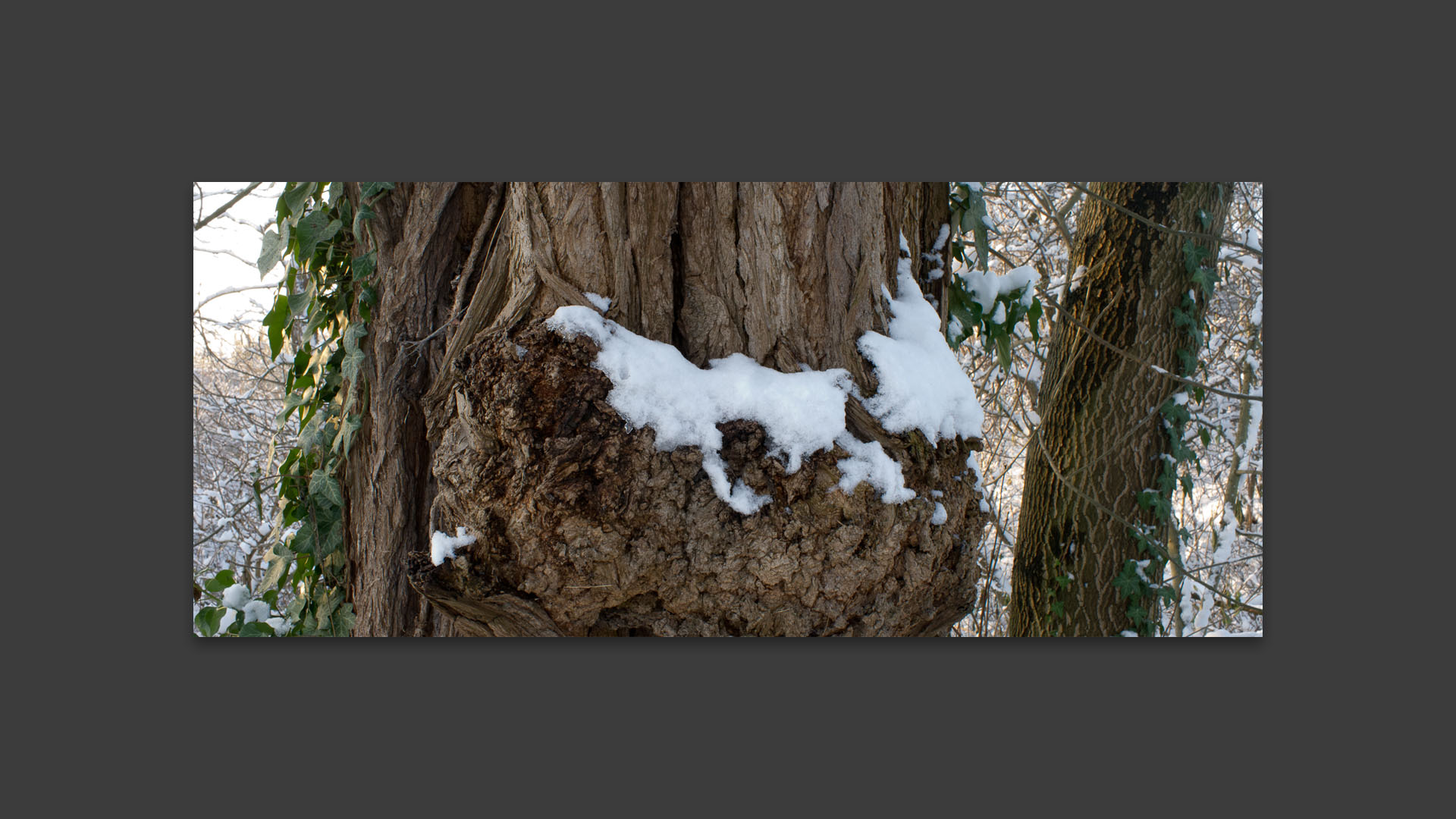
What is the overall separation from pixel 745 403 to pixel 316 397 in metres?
0.88

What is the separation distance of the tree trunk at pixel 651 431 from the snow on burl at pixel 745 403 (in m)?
0.02

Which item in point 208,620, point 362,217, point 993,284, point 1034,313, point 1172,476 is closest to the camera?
point 362,217

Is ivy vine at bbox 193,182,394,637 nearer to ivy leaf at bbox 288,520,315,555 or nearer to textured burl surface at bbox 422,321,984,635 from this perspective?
ivy leaf at bbox 288,520,315,555

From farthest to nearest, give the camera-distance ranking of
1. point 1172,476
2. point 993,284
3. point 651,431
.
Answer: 1. point 1172,476
2. point 993,284
3. point 651,431

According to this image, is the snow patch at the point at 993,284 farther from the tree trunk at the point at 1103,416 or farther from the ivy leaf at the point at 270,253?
the ivy leaf at the point at 270,253

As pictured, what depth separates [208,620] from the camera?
1.62 meters

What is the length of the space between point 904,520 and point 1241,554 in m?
1.03

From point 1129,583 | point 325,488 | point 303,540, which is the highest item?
point 325,488

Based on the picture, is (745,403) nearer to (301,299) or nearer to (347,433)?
(347,433)

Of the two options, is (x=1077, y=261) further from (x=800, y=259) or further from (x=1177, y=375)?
(x=800, y=259)

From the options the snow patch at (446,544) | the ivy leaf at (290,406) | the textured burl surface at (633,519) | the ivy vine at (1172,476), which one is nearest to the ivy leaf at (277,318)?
the ivy leaf at (290,406)

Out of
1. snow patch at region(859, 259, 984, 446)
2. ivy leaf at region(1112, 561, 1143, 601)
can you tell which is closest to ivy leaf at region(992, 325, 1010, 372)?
snow patch at region(859, 259, 984, 446)

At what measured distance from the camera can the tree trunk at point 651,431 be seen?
1279mm

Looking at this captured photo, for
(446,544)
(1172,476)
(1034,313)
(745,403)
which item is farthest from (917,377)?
(1172,476)
